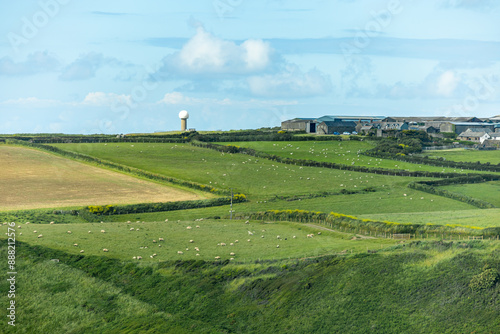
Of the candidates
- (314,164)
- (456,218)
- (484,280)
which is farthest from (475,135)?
(484,280)

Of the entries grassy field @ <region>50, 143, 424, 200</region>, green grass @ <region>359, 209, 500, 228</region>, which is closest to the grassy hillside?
green grass @ <region>359, 209, 500, 228</region>

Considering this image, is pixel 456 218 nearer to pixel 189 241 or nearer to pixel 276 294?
pixel 276 294

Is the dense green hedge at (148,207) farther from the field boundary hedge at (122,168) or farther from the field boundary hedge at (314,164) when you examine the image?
the field boundary hedge at (314,164)

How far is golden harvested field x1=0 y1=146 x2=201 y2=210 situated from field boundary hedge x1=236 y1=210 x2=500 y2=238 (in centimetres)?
1952

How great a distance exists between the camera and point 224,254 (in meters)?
48.4

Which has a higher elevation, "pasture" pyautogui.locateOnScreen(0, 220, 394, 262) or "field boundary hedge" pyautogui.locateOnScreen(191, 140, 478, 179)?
"field boundary hedge" pyautogui.locateOnScreen(191, 140, 478, 179)

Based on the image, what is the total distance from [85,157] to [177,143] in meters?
30.3

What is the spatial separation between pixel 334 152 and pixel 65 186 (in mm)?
64962

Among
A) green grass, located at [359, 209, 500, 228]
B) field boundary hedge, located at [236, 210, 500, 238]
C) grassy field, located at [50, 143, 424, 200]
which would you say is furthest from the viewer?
grassy field, located at [50, 143, 424, 200]

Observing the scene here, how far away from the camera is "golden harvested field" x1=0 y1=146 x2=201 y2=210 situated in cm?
7925

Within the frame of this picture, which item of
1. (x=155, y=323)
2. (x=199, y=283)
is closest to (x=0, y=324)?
(x=155, y=323)

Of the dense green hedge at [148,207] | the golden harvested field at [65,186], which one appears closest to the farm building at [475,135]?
the dense green hedge at [148,207]

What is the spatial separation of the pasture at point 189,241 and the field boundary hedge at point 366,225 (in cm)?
252

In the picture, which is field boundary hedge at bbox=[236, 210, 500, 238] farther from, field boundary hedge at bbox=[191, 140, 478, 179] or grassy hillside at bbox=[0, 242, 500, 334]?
field boundary hedge at bbox=[191, 140, 478, 179]
